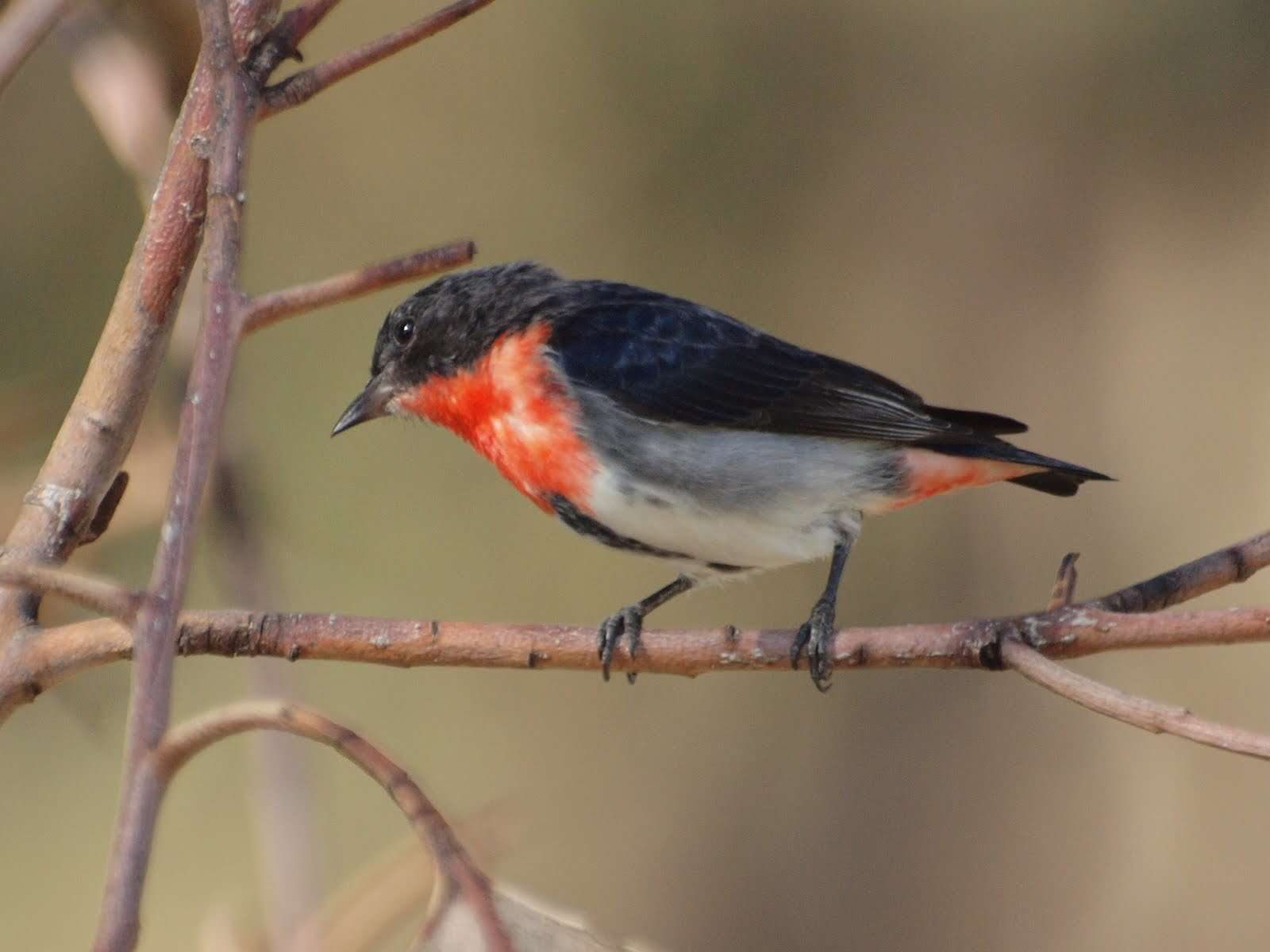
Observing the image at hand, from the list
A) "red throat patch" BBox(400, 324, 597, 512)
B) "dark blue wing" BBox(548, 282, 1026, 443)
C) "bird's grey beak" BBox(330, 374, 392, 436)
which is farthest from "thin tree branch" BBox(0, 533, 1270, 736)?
"bird's grey beak" BBox(330, 374, 392, 436)

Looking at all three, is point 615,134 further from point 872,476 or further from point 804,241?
point 872,476

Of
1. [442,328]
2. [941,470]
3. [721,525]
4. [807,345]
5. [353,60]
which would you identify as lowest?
[721,525]

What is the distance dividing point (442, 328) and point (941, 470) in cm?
98

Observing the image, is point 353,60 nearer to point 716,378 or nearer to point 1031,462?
point 716,378

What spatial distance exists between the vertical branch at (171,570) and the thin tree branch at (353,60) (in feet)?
1.19

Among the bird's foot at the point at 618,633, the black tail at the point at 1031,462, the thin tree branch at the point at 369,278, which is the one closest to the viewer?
the thin tree branch at the point at 369,278

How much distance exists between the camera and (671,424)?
270 cm

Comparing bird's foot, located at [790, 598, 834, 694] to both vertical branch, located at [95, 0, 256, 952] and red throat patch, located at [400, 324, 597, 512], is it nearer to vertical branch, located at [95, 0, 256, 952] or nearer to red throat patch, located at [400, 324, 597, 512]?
red throat patch, located at [400, 324, 597, 512]

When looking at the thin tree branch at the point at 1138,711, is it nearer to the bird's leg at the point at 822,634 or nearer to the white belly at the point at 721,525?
the bird's leg at the point at 822,634

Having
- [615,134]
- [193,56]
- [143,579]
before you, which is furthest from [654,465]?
[615,134]

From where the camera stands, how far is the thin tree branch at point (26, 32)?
1.10 m

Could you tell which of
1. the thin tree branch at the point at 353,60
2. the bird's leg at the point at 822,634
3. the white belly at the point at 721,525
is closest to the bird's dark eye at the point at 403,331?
the white belly at the point at 721,525

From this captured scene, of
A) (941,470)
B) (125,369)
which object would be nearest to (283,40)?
(125,369)

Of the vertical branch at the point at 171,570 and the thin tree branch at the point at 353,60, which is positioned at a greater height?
the thin tree branch at the point at 353,60
